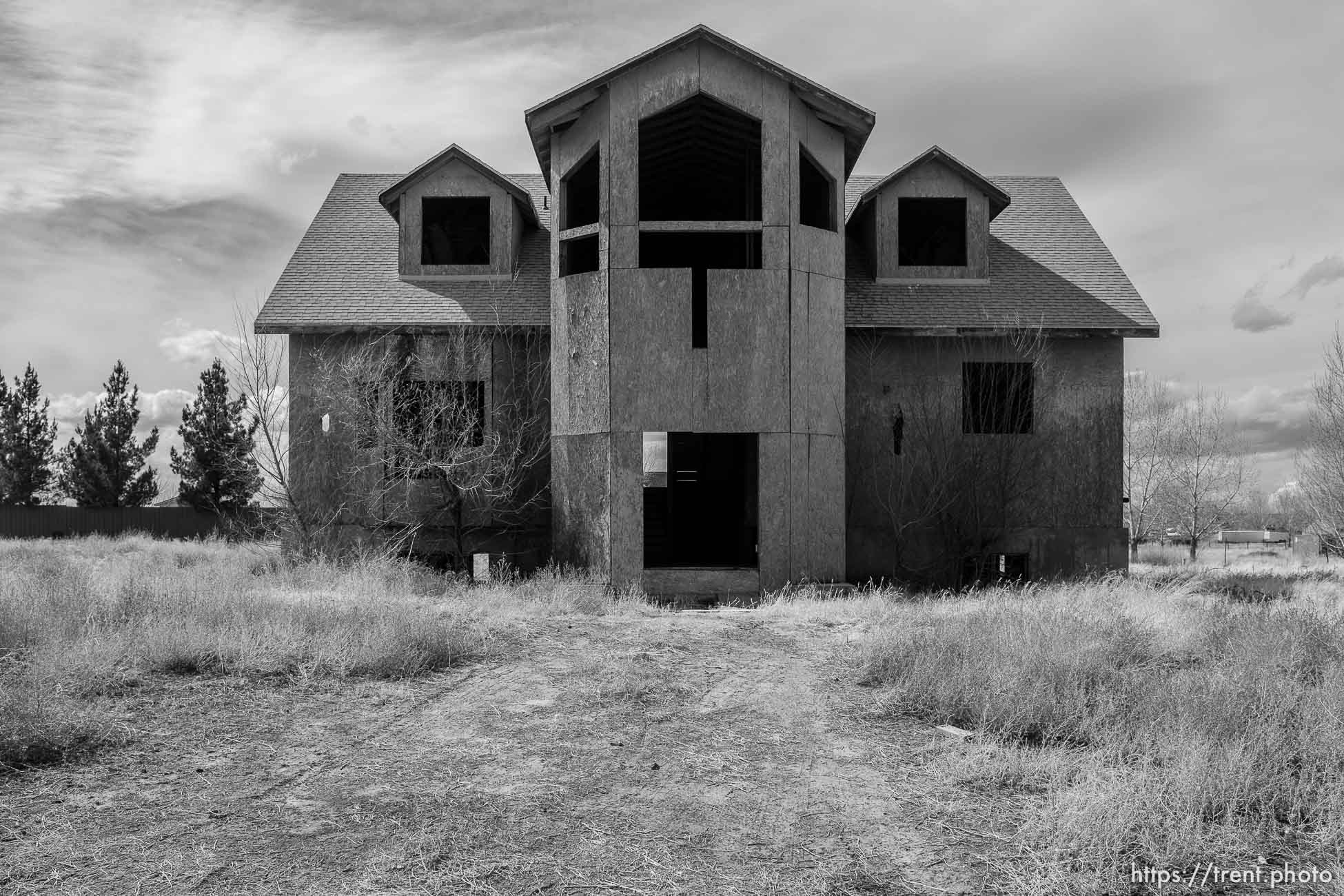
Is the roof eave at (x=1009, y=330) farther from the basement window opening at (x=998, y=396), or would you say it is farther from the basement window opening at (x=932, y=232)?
the basement window opening at (x=932, y=232)

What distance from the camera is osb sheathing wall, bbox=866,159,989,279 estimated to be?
1870cm

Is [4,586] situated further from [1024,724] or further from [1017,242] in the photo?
[1017,242]

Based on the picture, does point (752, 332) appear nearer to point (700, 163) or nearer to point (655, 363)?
point (655, 363)

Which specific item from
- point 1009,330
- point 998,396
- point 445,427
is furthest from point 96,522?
point 1009,330

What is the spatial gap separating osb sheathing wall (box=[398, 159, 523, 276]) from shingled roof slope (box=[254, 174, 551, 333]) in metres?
0.27

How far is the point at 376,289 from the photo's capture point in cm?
1859

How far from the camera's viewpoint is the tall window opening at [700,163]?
55.0ft

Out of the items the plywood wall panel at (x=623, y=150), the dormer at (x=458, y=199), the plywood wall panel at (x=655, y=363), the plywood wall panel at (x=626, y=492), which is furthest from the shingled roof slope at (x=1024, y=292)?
the dormer at (x=458, y=199)

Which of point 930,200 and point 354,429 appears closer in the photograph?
point 354,429

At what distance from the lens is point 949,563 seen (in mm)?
17734

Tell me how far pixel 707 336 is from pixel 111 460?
105 feet

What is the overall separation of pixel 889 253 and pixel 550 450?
26.5 ft

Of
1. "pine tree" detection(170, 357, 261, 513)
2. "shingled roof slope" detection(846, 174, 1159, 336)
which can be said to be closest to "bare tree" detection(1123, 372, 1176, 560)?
"shingled roof slope" detection(846, 174, 1159, 336)

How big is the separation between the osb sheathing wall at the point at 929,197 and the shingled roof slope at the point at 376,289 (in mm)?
6847
